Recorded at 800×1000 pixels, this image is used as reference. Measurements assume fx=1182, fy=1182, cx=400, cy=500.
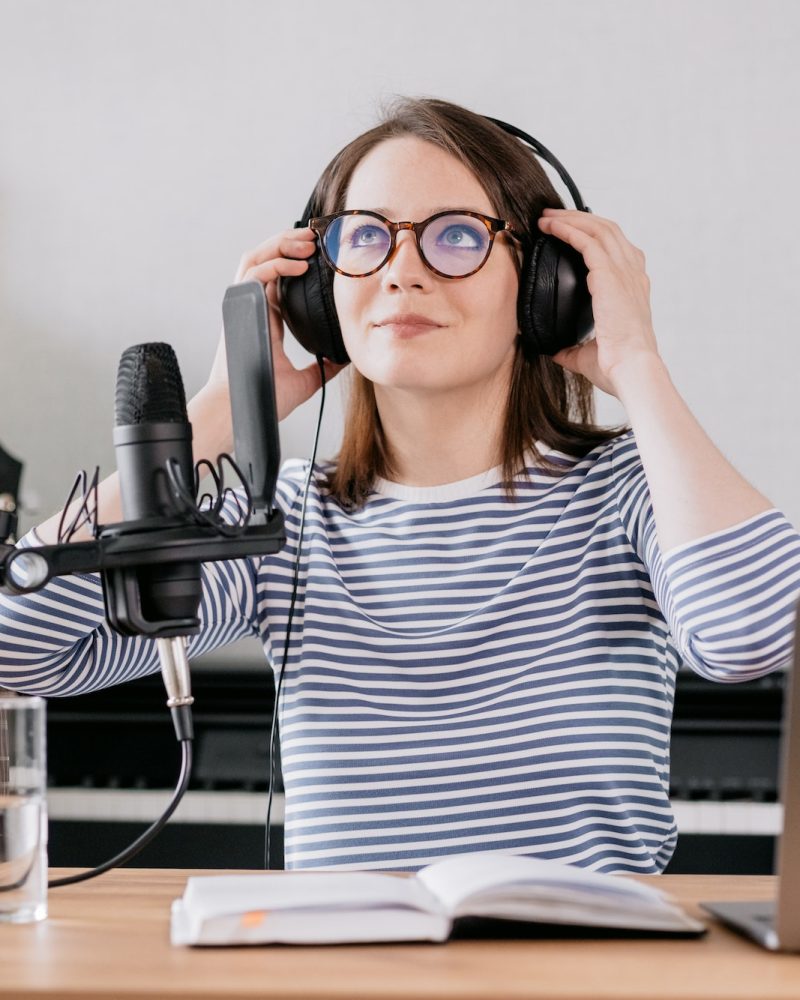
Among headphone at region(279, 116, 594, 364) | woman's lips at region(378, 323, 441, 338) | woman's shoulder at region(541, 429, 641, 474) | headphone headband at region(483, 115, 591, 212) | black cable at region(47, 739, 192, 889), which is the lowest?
black cable at region(47, 739, 192, 889)

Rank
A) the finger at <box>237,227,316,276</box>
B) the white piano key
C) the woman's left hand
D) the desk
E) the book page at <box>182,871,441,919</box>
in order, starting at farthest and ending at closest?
the white piano key → the finger at <box>237,227,316,276</box> → the woman's left hand → the book page at <box>182,871,441,919</box> → the desk

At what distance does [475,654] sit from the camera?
1194 mm

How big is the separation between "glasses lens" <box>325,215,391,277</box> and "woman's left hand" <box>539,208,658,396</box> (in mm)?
178

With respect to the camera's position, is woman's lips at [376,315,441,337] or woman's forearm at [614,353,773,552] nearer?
woman's forearm at [614,353,773,552]

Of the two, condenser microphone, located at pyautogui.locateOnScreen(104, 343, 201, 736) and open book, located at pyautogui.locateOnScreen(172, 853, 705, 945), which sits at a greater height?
condenser microphone, located at pyautogui.locateOnScreen(104, 343, 201, 736)

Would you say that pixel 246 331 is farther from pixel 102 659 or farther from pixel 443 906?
pixel 102 659

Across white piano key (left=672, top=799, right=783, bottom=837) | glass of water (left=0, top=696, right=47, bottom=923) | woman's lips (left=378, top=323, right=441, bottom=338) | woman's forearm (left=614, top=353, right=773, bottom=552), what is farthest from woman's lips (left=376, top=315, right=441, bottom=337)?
white piano key (left=672, top=799, right=783, bottom=837)

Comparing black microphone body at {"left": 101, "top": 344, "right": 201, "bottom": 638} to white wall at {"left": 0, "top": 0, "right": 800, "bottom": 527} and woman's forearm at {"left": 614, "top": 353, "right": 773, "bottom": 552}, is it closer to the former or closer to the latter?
woman's forearm at {"left": 614, "top": 353, "right": 773, "bottom": 552}

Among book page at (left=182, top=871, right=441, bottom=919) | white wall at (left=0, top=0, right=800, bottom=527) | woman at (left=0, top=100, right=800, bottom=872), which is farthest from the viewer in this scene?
white wall at (left=0, top=0, right=800, bottom=527)

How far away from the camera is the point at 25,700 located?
72 cm

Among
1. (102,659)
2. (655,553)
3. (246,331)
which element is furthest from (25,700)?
(655,553)

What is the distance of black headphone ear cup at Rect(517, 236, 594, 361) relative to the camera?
125 cm

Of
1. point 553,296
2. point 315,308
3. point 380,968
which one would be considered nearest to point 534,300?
point 553,296

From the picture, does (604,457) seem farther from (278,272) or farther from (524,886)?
(524,886)
